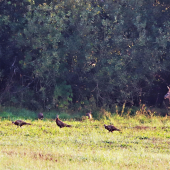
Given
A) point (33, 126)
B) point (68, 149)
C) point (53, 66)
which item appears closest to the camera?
point (68, 149)

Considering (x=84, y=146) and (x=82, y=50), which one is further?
(x=82, y=50)

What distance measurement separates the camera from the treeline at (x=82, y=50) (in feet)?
58.4

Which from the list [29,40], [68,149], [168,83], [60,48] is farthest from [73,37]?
[68,149]

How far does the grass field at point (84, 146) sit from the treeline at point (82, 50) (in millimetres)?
3919

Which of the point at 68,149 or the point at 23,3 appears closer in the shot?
the point at 68,149

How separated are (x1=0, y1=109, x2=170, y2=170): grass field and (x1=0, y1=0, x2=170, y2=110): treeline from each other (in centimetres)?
392

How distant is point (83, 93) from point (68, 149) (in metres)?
10.8

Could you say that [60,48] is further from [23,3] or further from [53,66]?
[23,3]

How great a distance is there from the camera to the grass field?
7410 mm

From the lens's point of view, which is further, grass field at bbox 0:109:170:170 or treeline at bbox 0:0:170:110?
treeline at bbox 0:0:170:110

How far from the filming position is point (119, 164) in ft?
24.6

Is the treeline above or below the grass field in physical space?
above

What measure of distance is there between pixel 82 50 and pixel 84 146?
30.5 feet

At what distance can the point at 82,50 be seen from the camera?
18.2m
